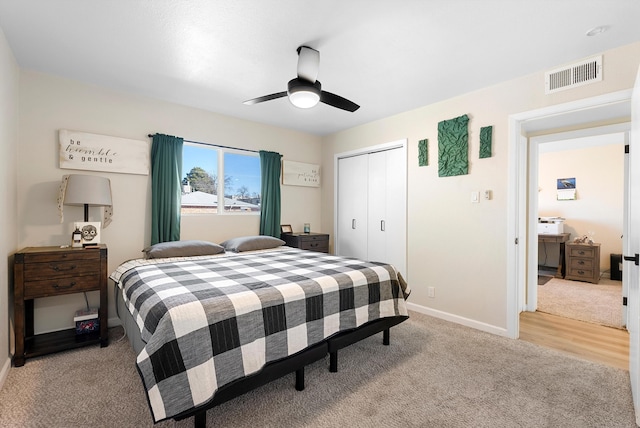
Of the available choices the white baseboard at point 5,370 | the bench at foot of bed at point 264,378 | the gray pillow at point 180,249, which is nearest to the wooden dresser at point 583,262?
the bench at foot of bed at point 264,378

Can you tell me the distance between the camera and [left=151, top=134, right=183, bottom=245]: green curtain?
134 inches

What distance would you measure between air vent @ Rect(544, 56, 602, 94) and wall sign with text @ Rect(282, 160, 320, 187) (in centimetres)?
322

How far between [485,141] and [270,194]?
2.86 metres

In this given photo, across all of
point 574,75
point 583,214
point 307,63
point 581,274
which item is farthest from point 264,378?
point 583,214

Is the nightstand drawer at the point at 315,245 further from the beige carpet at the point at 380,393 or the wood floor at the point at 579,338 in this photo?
the wood floor at the point at 579,338

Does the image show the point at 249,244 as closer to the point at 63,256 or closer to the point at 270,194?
the point at 270,194

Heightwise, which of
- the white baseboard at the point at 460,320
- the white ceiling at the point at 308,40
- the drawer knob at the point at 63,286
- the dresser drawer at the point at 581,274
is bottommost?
the white baseboard at the point at 460,320

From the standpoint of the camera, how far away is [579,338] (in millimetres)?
2895

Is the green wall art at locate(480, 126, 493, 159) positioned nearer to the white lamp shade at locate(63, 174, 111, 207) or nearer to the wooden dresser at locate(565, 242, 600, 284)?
the wooden dresser at locate(565, 242, 600, 284)

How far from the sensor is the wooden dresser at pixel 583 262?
4.93m

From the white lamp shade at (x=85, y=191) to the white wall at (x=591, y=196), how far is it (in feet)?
24.3

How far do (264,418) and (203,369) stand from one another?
0.53 m

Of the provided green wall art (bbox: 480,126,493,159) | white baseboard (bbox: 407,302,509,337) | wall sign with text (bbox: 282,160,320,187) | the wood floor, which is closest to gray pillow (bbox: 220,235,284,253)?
wall sign with text (bbox: 282,160,320,187)

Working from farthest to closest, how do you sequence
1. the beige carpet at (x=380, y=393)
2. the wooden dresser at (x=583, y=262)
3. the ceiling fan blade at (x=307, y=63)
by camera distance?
the wooden dresser at (x=583, y=262), the ceiling fan blade at (x=307, y=63), the beige carpet at (x=380, y=393)
